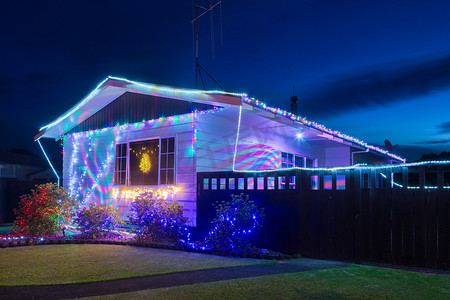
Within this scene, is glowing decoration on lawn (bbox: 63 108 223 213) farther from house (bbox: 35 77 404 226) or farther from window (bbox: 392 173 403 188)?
window (bbox: 392 173 403 188)

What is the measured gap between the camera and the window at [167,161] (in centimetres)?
975

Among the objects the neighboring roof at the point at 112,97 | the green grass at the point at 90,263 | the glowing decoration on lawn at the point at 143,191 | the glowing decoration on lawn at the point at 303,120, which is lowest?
the green grass at the point at 90,263

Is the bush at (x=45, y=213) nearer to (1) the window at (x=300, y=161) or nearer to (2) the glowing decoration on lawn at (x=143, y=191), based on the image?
(2) the glowing decoration on lawn at (x=143, y=191)

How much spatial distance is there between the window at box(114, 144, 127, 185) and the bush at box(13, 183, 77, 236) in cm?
166

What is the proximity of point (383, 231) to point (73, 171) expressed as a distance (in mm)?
11141

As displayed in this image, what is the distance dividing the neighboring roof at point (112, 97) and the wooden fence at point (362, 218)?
1781mm

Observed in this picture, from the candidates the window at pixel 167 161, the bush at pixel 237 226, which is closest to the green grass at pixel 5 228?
the window at pixel 167 161

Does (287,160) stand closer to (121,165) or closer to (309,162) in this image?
(309,162)

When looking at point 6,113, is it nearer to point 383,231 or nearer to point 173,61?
point 173,61

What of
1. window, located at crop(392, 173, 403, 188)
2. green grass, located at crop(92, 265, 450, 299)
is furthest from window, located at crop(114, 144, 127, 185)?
window, located at crop(392, 173, 403, 188)

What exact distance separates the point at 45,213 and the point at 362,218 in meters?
7.93

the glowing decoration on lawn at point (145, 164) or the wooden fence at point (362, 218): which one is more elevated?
the glowing decoration on lawn at point (145, 164)

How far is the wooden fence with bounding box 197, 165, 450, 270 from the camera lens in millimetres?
5617

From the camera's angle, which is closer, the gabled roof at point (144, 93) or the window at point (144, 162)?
the gabled roof at point (144, 93)
